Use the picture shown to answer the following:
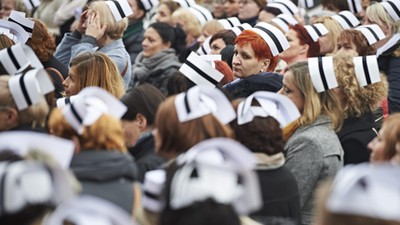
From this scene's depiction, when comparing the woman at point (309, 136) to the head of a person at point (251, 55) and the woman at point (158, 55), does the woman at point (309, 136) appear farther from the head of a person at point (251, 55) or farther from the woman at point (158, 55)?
Answer: the woman at point (158, 55)

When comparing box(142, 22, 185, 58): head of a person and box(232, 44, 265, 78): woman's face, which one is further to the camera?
box(142, 22, 185, 58): head of a person

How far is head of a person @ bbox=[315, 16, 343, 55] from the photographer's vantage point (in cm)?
1001

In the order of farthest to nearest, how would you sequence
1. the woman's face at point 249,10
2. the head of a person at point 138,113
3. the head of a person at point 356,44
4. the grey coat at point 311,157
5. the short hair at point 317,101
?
the woman's face at point 249,10, the head of a person at point 356,44, the short hair at point 317,101, the grey coat at point 311,157, the head of a person at point 138,113

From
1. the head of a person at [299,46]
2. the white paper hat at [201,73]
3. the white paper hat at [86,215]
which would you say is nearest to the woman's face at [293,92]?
the white paper hat at [201,73]

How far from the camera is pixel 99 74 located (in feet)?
24.1

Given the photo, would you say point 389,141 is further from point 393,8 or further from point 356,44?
point 393,8

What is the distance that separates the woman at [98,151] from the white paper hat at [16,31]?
293cm

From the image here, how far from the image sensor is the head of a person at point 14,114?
5969mm

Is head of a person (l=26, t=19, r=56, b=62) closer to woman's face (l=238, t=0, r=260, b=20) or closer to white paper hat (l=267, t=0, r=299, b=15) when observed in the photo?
white paper hat (l=267, t=0, r=299, b=15)

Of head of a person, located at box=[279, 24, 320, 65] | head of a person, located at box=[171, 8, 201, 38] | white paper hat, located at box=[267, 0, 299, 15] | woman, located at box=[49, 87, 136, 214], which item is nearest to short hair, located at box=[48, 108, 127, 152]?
woman, located at box=[49, 87, 136, 214]

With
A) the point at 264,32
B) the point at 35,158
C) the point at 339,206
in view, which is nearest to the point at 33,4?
the point at 264,32

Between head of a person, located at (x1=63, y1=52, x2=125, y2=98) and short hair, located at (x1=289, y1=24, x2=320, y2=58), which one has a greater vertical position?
head of a person, located at (x1=63, y1=52, x2=125, y2=98)

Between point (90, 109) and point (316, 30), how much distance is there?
185 inches

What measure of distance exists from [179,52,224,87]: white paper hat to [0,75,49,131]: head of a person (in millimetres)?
1653
